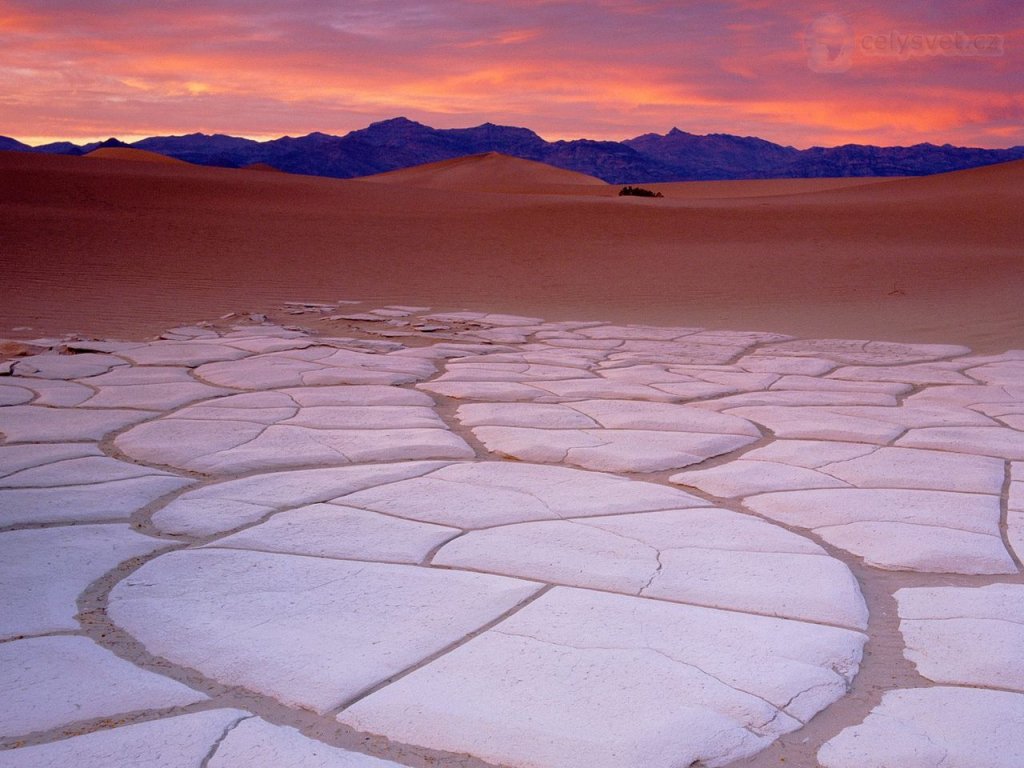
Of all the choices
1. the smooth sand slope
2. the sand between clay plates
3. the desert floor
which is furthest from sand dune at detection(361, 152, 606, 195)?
the sand between clay plates

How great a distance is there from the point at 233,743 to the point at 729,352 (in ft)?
17.6

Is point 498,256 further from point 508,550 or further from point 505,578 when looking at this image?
point 505,578

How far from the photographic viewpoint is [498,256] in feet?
47.2

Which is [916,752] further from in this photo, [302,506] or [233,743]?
[302,506]

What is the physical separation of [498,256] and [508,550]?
477 inches

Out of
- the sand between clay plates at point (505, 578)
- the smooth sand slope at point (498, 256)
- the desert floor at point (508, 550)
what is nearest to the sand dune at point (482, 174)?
the smooth sand slope at point (498, 256)

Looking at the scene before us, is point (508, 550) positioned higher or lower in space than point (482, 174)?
lower

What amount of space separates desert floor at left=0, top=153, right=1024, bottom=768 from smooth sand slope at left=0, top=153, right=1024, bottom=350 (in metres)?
2.36

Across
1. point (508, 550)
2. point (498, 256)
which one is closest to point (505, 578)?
point (508, 550)

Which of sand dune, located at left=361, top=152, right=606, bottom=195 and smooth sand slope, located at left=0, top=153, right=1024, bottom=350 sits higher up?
sand dune, located at left=361, top=152, right=606, bottom=195

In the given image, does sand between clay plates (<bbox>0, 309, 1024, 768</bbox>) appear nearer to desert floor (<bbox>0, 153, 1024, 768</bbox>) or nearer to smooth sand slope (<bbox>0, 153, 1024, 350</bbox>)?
desert floor (<bbox>0, 153, 1024, 768</bbox>)

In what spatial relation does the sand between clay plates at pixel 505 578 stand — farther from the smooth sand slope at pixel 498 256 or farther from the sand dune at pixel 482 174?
the sand dune at pixel 482 174

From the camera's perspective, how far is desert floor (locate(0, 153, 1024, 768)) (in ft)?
5.49

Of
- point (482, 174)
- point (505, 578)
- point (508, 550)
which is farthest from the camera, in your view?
point (482, 174)
